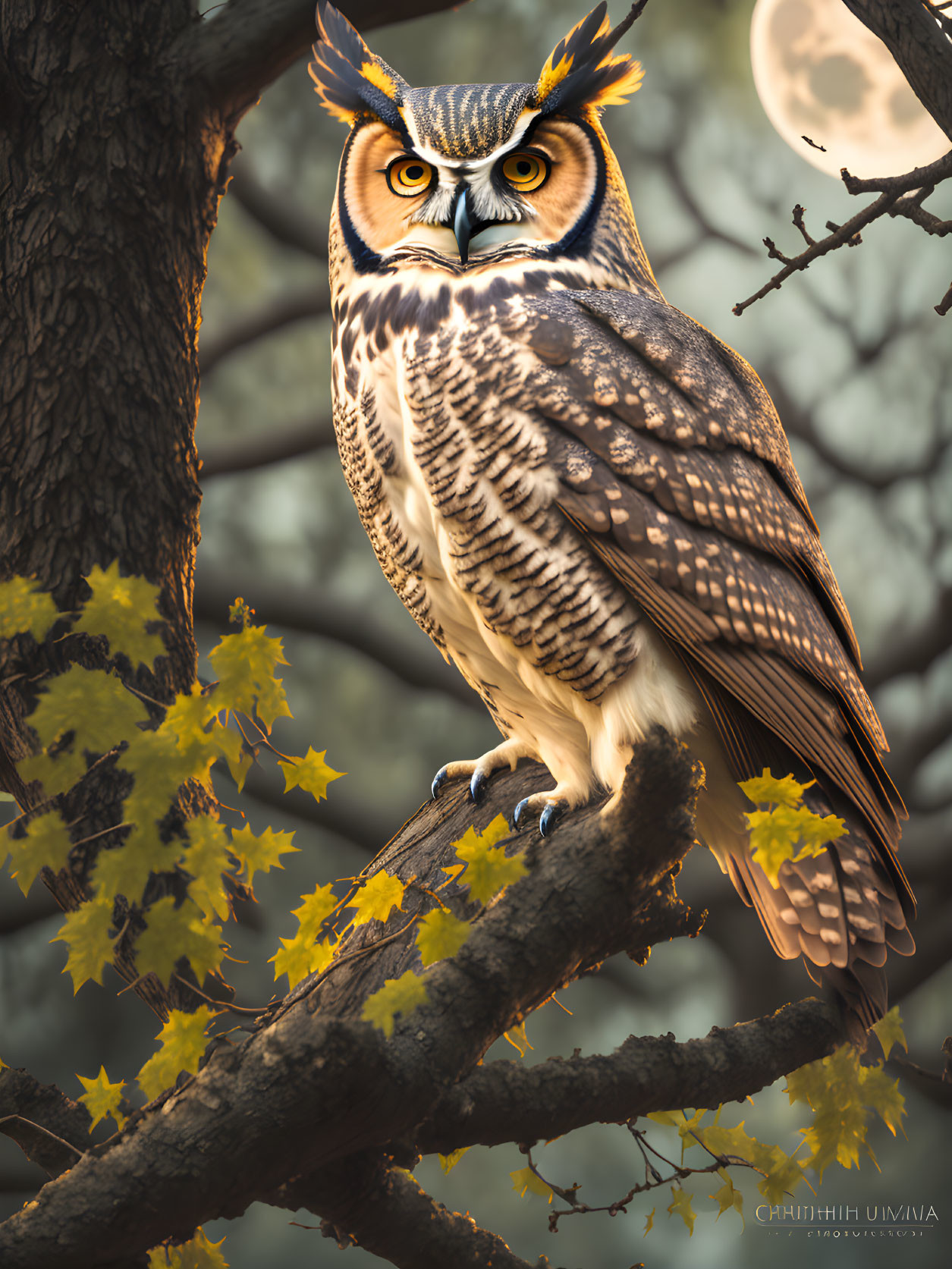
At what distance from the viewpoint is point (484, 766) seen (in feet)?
4.12

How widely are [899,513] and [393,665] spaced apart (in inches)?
57.5

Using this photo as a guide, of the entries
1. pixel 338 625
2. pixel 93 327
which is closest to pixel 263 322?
pixel 338 625

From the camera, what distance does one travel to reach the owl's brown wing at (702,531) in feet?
3.16

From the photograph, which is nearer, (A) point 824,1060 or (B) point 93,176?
(A) point 824,1060

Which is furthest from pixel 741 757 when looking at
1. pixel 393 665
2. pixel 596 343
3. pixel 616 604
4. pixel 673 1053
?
pixel 393 665

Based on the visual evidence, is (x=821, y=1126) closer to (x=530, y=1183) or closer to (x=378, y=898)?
(x=530, y=1183)

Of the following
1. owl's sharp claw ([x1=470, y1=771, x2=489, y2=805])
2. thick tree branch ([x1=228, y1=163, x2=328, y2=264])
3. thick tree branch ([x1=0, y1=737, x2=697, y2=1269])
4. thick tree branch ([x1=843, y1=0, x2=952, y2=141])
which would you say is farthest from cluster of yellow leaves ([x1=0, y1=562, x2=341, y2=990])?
thick tree branch ([x1=228, y1=163, x2=328, y2=264])

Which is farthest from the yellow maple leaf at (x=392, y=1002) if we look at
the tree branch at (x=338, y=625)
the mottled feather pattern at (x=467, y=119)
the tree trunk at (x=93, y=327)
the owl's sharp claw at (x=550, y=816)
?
the tree branch at (x=338, y=625)

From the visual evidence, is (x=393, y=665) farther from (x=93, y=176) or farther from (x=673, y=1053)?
(x=673, y=1053)

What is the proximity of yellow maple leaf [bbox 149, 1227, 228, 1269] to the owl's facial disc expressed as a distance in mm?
945

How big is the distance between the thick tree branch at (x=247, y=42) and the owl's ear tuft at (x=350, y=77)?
0.24m

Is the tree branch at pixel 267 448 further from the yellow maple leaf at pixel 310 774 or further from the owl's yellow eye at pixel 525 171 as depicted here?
the yellow maple leaf at pixel 310 774

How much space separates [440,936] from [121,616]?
0.38 metres

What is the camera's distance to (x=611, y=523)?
0.95m
